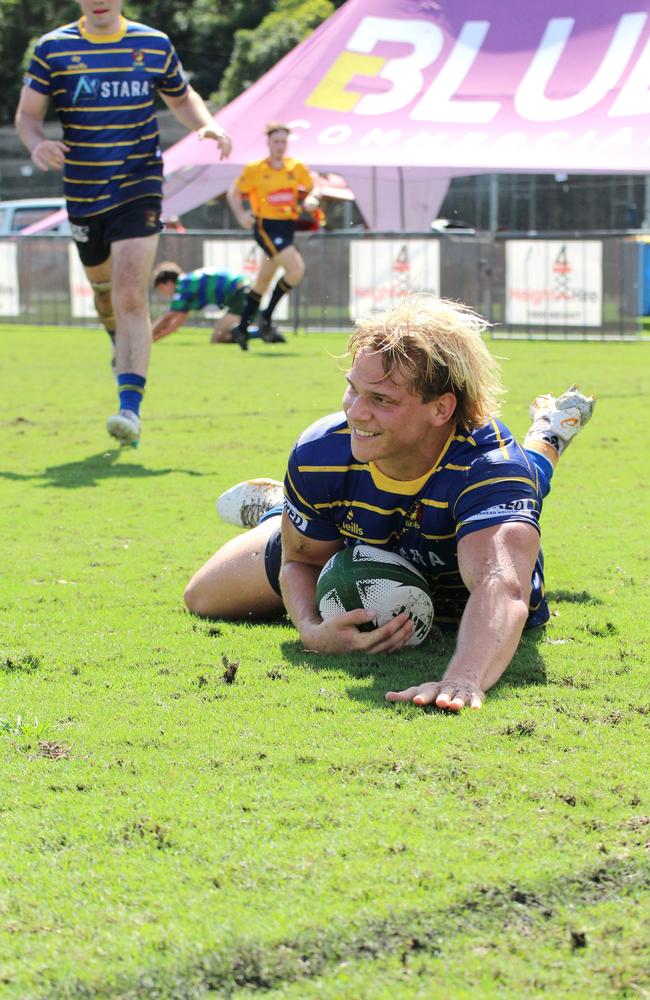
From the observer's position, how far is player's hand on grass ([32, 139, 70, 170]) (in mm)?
7824

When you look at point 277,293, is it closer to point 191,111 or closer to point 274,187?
point 274,187

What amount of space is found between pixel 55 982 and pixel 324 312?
19.0 meters

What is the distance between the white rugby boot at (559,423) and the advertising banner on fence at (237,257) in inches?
634

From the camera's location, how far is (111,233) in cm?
835

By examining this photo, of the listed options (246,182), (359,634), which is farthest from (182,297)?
(359,634)

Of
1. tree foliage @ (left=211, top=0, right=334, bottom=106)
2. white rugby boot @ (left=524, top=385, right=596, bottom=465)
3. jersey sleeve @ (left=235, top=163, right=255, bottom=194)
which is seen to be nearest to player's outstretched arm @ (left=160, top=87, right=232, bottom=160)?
white rugby boot @ (left=524, top=385, right=596, bottom=465)

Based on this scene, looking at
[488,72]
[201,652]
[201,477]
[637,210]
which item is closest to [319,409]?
[201,477]

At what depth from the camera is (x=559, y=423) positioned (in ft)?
17.0

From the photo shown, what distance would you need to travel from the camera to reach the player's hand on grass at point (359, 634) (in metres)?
4.05

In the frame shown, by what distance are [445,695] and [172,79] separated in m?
5.89

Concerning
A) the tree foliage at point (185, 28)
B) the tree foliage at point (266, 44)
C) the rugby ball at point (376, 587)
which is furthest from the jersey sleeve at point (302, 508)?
the tree foliage at point (185, 28)

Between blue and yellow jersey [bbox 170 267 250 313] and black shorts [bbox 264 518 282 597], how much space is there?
12773mm

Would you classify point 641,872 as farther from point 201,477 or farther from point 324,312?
point 324,312

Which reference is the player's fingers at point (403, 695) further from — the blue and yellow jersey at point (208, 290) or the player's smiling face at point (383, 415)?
the blue and yellow jersey at point (208, 290)
